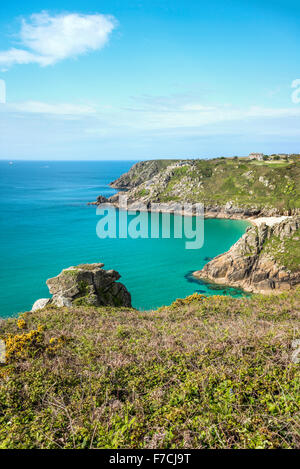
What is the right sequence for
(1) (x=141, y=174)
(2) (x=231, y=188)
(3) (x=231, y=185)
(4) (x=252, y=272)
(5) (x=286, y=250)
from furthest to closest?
(1) (x=141, y=174), (3) (x=231, y=185), (2) (x=231, y=188), (4) (x=252, y=272), (5) (x=286, y=250)

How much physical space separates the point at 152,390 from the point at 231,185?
104815mm

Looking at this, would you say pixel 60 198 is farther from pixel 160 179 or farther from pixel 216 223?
pixel 216 223

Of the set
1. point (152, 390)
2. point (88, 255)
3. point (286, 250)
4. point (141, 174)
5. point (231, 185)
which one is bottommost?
point (88, 255)

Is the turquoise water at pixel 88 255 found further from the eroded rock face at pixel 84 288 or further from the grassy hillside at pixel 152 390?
the grassy hillside at pixel 152 390

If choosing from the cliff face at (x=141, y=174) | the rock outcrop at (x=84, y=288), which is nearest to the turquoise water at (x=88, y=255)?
the rock outcrop at (x=84, y=288)

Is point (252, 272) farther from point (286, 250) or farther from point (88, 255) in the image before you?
point (88, 255)

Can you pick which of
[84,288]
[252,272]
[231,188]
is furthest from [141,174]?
[84,288]

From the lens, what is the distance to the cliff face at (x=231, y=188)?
295 ft

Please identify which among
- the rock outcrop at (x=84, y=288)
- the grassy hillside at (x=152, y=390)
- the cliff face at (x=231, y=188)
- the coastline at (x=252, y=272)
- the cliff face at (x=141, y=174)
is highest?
the cliff face at (x=141, y=174)

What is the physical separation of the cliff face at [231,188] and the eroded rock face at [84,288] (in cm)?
7258

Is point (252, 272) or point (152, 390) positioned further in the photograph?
point (252, 272)

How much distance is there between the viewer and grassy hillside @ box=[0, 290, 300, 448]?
6207mm

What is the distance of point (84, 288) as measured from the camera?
984 inches

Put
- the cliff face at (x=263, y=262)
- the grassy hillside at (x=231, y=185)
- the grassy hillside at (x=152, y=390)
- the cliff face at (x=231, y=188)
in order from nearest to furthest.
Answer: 1. the grassy hillside at (x=152, y=390)
2. the cliff face at (x=263, y=262)
3. the cliff face at (x=231, y=188)
4. the grassy hillside at (x=231, y=185)
